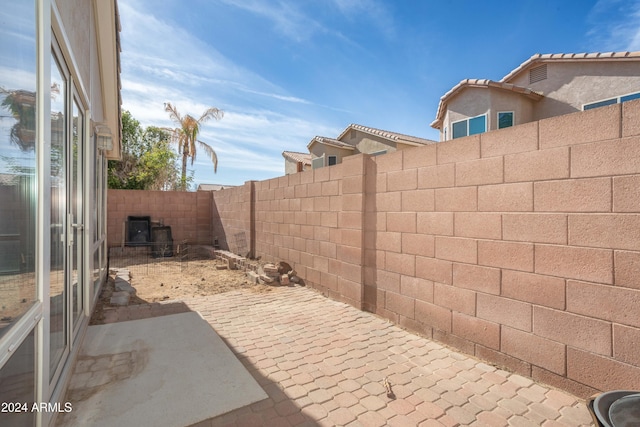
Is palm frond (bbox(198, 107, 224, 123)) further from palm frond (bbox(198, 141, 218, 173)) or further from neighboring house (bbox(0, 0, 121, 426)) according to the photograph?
neighboring house (bbox(0, 0, 121, 426))

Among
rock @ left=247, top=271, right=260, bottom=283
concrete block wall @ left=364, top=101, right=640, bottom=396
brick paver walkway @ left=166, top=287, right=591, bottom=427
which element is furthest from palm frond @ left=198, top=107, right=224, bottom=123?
concrete block wall @ left=364, top=101, right=640, bottom=396

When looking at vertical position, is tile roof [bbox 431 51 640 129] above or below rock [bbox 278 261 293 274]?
above

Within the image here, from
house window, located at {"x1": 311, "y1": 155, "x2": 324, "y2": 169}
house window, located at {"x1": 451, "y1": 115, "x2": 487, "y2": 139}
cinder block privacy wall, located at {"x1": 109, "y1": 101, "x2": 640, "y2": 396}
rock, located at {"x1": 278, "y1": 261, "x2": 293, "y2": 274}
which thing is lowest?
rock, located at {"x1": 278, "y1": 261, "x2": 293, "y2": 274}

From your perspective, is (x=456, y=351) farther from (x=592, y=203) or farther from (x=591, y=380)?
(x=592, y=203)

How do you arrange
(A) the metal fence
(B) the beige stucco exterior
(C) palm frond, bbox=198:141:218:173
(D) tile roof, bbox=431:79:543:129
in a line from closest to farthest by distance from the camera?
(B) the beige stucco exterior < (A) the metal fence < (D) tile roof, bbox=431:79:543:129 < (C) palm frond, bbox=198:141:218:173

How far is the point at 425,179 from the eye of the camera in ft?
12.0

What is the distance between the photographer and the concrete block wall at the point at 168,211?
34.1ft

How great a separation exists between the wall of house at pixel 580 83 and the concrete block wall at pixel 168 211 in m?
13.0

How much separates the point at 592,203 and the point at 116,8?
6.33 metres

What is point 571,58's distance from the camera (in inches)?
380

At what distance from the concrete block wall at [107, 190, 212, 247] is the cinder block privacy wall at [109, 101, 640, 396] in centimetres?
884

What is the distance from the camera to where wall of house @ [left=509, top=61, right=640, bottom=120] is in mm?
8758

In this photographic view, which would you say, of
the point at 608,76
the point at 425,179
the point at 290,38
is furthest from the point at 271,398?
the point at 608,76

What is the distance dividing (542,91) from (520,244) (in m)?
10.8
